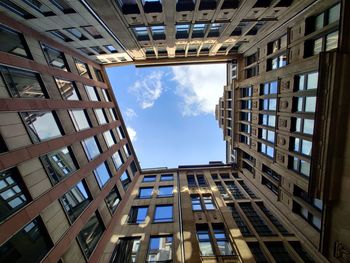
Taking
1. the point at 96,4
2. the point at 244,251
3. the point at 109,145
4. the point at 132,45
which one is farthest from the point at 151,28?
the point at 244,251

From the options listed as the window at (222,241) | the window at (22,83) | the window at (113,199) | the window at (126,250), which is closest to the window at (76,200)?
the window at (113,199)

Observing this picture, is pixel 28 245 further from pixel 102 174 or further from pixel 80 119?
pixel 80 119

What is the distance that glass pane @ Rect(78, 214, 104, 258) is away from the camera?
54.8 feet

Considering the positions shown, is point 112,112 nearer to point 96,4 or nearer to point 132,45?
point 132,45

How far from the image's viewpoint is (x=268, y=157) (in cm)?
2508

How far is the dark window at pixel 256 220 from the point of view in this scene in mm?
21283

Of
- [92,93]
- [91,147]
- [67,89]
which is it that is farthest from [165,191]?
[67,89]

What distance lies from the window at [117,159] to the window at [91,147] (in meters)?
4.39

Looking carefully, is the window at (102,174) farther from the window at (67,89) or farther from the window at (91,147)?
the window at (67,89)

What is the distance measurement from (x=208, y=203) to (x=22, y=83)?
23377 millimetres

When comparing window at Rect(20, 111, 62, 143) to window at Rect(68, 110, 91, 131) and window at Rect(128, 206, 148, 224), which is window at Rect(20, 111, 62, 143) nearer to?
window at Rect(68, 110, 91, 131)

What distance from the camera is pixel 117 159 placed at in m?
30.0

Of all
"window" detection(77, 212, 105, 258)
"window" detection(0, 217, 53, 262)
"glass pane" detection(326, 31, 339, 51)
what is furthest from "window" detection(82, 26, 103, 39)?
"glass pane" detection(326, 31, 339, 51)

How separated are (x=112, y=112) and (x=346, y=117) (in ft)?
100
